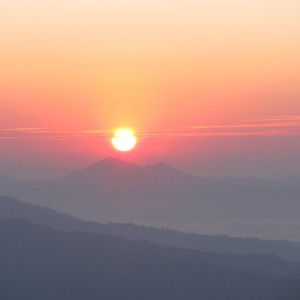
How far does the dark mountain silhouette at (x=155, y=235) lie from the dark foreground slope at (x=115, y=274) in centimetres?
970

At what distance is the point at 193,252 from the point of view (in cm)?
9612

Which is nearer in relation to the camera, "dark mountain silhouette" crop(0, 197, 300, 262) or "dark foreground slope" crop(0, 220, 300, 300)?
"dark foreground slope" crop(0, 220, 300, 300)

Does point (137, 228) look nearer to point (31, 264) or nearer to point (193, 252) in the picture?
point (193, 252)

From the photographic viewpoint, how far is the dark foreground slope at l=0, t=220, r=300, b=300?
82.6 m

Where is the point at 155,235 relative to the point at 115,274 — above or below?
above

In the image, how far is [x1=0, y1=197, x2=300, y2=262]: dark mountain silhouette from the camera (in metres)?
106

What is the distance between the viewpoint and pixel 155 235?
114 m

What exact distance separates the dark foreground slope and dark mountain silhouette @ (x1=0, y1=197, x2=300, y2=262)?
9.70 metres

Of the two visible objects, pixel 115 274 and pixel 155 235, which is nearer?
pixel 115 274

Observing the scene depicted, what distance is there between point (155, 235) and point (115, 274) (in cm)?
2810

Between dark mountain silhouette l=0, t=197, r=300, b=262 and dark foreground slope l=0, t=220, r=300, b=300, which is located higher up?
dark mountain silhouette l=0, t=197, r=300, b=262

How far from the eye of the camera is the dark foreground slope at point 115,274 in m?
82.6

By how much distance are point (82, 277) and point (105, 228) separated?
24678mm

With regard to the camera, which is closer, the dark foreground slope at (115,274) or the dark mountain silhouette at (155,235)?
the dark foreground slope at (115,274)
